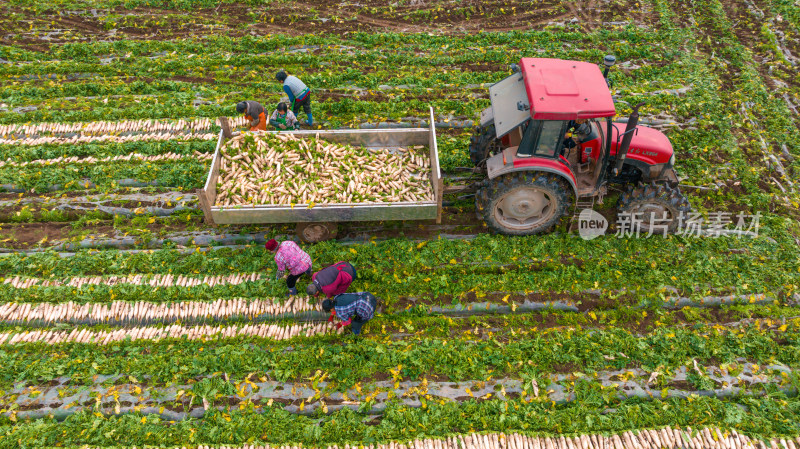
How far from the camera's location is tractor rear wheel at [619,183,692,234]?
8031 mm

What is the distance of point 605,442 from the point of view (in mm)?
6129

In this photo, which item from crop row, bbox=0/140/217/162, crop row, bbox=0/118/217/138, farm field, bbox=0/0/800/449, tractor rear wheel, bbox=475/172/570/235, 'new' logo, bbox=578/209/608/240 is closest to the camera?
farm field, bbox=0/0/800/449

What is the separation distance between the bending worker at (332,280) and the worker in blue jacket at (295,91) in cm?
472

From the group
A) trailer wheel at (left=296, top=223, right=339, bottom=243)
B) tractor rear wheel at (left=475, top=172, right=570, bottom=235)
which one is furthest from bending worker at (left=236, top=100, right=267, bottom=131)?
tractor rear wheel at (left=475, top=172, right=570, bottom=235)

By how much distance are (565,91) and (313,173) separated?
4.65 meters

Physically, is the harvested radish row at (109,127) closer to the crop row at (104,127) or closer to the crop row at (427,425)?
the crop row at (104,127)

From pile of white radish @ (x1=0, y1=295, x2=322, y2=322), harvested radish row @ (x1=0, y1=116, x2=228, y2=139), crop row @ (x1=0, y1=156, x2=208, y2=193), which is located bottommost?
pile of white radish @ (x1=0, y1=295, x2=322, y2=322)

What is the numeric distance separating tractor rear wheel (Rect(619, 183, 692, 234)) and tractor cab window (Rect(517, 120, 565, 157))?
1.79 meters

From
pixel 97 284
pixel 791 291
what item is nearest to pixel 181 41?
pixel 97 284

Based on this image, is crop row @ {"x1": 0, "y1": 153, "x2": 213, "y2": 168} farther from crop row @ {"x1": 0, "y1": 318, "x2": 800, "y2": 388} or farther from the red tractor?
→ the red tractor

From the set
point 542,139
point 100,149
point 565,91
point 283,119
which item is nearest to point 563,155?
point 542,139

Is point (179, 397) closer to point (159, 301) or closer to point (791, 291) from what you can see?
point (159, 301)

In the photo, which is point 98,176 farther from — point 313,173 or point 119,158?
point 313,173

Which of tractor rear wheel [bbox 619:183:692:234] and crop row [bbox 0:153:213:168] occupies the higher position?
crop row [bbox 0:153:213:168]
